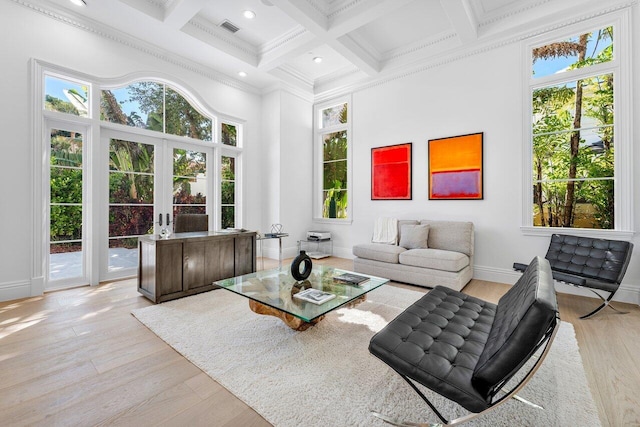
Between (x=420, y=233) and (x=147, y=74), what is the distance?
4.75 meters

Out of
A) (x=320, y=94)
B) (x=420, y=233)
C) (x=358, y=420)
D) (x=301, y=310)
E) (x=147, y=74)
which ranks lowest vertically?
(x=358, y=420)

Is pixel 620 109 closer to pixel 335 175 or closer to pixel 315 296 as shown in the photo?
pixel 315 296

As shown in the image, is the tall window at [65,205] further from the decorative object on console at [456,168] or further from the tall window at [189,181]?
the decorative object on console at [456,168]

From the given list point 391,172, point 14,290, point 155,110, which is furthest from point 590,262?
point 14,290

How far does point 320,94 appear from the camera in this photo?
20.4 feet

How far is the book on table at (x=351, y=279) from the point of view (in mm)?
2632

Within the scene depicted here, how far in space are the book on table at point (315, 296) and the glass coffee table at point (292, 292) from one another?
24 millimetres

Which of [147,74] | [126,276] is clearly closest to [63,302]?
[126,276]

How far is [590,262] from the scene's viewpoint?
3100mm

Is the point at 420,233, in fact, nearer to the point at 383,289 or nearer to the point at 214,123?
the point at 383,289

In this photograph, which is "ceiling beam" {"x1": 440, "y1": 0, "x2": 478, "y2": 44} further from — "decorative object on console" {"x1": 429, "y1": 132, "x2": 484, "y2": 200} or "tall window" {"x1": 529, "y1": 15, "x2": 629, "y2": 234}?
"decorative object on console" {"x1": 429, "y1": 132, "x2": 484, "y2": 200}

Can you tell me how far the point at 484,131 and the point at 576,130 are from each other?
1028 millimetres

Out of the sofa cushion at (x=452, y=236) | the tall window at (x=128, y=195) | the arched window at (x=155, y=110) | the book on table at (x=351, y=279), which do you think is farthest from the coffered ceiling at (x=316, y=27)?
the book on table at (x=351, y=279)

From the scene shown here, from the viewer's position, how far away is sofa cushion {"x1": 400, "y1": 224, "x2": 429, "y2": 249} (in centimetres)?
430
